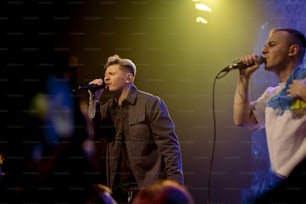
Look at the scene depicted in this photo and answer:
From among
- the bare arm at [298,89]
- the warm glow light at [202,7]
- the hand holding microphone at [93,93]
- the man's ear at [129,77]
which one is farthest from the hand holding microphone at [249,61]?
the warm glow light at [202,7]

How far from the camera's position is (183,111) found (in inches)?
151

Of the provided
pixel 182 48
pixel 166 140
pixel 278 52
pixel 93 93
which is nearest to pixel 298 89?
pixel 278 52

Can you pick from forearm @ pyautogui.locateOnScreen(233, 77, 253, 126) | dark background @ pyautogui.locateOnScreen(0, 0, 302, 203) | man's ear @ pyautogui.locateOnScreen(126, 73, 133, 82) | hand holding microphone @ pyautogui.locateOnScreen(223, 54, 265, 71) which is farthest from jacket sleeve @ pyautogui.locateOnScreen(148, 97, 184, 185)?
dark background @ pyautogui.locateOnScreen(0, 0, 302, 203)

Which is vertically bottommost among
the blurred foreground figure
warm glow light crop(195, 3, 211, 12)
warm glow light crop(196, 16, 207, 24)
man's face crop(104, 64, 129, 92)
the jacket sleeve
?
the jacket sleeve

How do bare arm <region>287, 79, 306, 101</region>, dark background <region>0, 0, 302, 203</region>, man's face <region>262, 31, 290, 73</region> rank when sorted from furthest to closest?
dark background <region>0, 0, 302, 203</region>, man's face <region>262, 31, 290, 73</region>, bare arm <region>287, 79, 306, 101</region>

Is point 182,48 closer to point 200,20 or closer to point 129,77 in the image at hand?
point 200,20

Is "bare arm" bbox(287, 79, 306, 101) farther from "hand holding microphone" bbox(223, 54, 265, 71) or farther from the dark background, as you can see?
the dark background

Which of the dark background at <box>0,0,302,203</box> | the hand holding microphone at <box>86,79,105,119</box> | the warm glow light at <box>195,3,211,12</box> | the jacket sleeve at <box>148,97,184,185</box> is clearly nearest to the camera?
the jacket sleeve at <box>148,97,184,185</box>

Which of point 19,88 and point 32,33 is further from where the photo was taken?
point 32,33

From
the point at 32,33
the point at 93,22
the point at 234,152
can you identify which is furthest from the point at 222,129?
the point at 32,33

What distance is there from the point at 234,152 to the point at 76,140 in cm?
240

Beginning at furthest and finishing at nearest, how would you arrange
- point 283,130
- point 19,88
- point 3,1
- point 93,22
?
1. point 93,22
2. point 3,1
3. point 19,88
4. point 283,130

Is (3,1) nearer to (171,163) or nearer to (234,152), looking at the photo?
(171,163)

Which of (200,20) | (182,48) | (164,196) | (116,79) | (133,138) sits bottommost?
(133,138)
